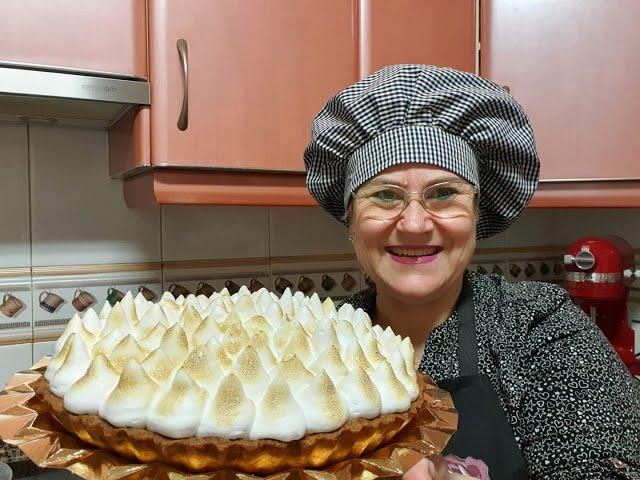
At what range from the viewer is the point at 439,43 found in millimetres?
1215

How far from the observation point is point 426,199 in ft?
2.56

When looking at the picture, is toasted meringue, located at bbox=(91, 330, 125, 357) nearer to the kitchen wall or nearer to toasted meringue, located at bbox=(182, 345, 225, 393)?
toasted meringue, located at bbox=(182, 345, 225, 393)

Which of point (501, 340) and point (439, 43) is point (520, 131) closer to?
point (501, 340)

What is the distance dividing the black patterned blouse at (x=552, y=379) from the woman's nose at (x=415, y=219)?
0.19 m

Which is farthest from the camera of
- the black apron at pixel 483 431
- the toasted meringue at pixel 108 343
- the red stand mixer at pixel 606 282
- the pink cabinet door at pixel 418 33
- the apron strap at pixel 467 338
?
the red stand mixer at pixel 606 282

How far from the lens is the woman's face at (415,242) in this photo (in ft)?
2.53

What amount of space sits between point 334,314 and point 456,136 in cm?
32

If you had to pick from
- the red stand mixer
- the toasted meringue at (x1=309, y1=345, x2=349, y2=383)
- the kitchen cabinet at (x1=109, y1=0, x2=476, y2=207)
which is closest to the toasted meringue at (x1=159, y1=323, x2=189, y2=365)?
the toasted meringue at (x1=309, y1=345, x2=349, y2=383)

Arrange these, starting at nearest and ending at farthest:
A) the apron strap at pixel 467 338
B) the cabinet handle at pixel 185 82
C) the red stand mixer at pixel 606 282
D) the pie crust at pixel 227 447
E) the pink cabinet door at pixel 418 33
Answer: the pie crust at pixel 227 447, the apron strap at pixel 467 338, the cabinet handle at pixel 185 82, the pink cabinet door at pixel 418 33, the red stand mixer at pixel 606 282

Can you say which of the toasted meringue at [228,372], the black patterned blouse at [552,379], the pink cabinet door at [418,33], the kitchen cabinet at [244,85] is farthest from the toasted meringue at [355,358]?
the pink cabinet door at [418,33]

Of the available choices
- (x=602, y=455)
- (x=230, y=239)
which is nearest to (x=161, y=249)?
(x=230, y=239)

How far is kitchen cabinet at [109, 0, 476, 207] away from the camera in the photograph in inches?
38.2

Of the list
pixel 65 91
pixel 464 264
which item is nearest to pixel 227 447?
pixel 464 264

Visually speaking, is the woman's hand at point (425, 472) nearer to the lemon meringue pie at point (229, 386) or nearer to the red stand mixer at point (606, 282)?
the lemon meringue pie at point (229, 386)
